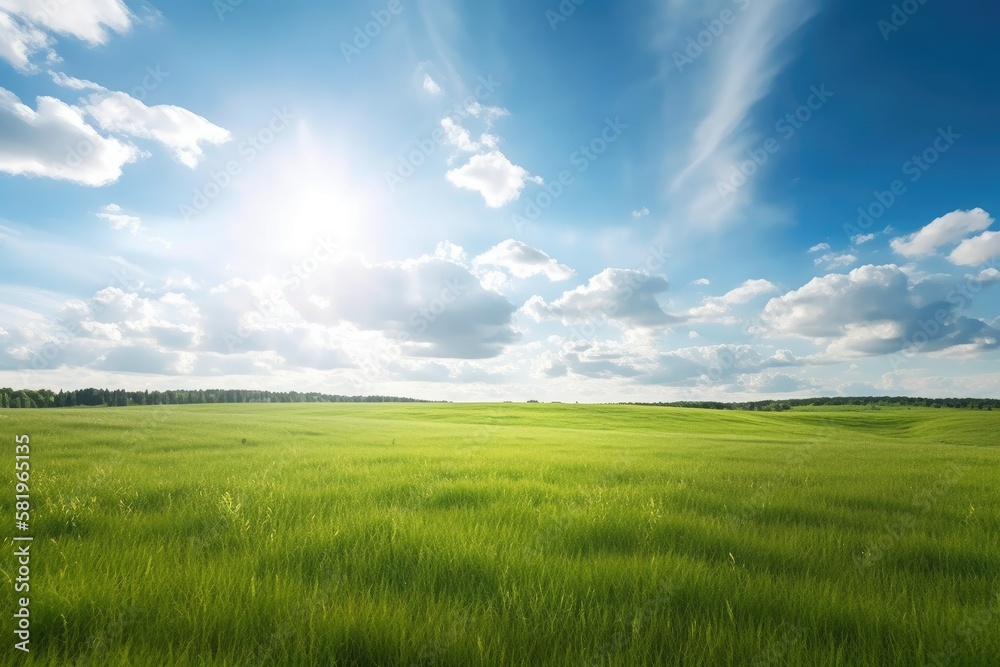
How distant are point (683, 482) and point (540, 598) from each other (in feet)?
21.4

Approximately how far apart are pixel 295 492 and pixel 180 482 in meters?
2.26

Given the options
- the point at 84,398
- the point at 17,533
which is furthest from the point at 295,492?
the point at 84,398

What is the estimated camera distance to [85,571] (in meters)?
3.63

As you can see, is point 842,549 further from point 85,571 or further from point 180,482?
point 180,482

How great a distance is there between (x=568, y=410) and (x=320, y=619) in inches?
2859

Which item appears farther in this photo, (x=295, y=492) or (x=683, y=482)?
(x=683, y=482)

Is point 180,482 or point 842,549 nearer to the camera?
point 842,549

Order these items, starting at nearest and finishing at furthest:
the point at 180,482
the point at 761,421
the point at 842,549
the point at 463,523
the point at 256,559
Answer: the point at 256,559 → the point at 842,549 → the point at 463,523 → the point at 180,482 → the point at 761,421

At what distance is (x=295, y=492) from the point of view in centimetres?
704

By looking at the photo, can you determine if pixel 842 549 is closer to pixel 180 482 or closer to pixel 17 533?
pixel 17 533

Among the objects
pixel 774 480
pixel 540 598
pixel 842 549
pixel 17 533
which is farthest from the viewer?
pixel 774 480

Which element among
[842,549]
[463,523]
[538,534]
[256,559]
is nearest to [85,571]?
[256,559]

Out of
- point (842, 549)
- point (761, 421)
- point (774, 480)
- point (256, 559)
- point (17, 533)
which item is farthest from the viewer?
point (761, 421)

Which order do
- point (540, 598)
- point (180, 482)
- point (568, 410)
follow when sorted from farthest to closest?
point (568, 410) → point (180, 482) → point (540, 598)
